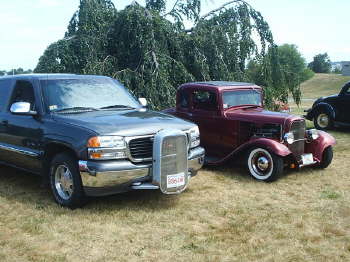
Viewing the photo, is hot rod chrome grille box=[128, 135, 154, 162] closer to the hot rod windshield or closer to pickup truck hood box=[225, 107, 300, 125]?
pickup truck hood box=[225, 107, 300, 125]

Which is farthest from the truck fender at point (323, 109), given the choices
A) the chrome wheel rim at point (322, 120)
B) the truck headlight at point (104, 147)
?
the truck headlight at point (104, 147)

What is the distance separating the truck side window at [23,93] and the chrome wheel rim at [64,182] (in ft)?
3.52

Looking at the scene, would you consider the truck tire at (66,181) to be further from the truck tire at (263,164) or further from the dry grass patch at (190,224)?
the truck tire at (263,164)

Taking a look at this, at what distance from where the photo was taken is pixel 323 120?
13.5 m

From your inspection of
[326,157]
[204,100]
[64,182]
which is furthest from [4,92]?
[326,157]

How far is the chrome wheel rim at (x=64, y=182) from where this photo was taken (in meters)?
5.32

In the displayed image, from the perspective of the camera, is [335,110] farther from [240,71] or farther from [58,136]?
[58,136]

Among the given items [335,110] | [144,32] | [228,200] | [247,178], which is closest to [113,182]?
[228,200]

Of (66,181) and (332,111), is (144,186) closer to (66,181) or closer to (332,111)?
(66,181)

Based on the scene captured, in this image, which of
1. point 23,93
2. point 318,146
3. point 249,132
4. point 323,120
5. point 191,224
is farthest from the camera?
point 323,120

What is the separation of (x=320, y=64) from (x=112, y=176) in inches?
4477

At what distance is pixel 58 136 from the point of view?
5.24 m

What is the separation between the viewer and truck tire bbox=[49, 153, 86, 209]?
5129 millimetres

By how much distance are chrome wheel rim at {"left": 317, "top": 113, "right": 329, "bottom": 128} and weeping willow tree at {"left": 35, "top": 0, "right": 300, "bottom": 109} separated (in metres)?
Answer: 1.11
